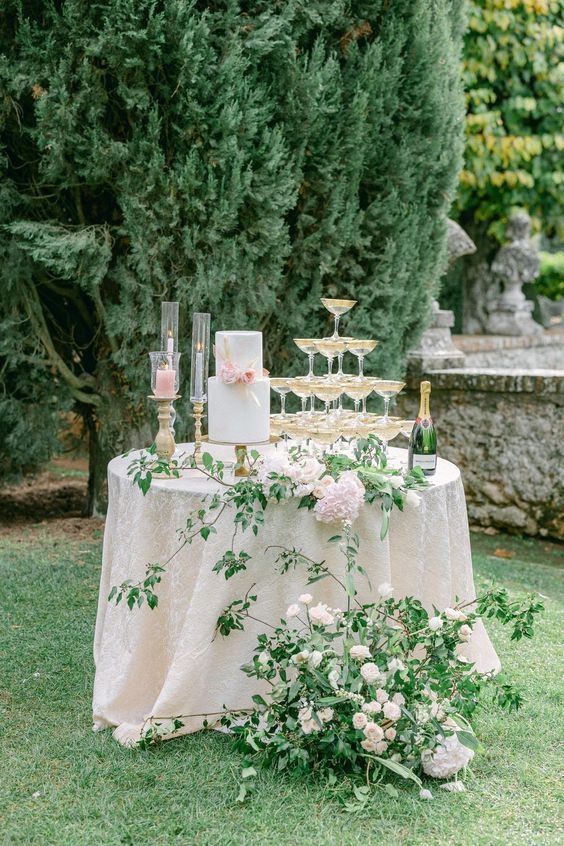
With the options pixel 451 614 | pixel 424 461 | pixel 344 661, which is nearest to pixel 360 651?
pixel 344 661

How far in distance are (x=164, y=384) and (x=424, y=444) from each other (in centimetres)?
91

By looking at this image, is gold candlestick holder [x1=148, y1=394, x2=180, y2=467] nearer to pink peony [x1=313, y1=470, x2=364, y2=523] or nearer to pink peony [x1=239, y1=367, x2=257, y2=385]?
pink peony [x1=239, y1=367, x2=257, y2=385]

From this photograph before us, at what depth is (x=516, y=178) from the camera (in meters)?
9.79

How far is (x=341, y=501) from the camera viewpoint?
2971mm

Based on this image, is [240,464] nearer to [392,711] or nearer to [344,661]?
[344,661]

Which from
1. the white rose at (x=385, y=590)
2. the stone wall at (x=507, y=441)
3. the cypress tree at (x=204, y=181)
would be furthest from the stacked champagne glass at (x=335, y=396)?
the stone wall at (x=507, y=441)

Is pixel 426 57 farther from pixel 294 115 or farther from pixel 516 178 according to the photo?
pixel 516 178

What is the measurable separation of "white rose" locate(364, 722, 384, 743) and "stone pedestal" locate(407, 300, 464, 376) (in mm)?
4018

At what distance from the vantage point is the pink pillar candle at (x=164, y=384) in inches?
132

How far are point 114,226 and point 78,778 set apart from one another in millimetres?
3175

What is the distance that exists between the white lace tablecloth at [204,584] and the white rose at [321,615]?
0.50ft

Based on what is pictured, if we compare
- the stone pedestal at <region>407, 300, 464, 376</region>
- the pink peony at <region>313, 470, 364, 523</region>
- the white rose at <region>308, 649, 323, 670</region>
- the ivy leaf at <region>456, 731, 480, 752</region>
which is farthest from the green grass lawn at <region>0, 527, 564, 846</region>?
the stone pedestal at <region>407, 300, 464, 376</region>

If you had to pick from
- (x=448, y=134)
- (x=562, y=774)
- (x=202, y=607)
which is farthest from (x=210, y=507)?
(x=448, y=134)

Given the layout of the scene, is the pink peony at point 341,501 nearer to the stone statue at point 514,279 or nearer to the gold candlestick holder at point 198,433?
the gold candlestick holder at point 198,433
